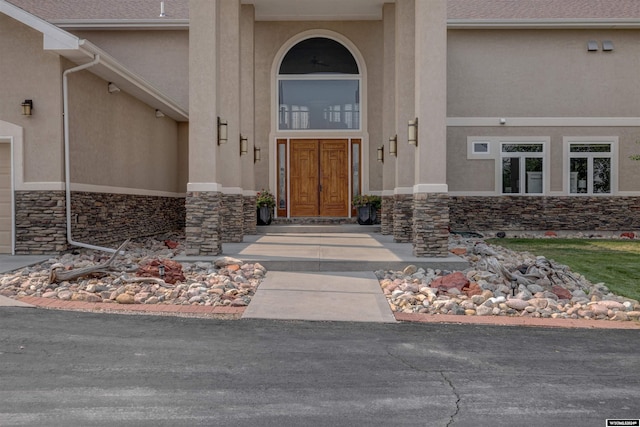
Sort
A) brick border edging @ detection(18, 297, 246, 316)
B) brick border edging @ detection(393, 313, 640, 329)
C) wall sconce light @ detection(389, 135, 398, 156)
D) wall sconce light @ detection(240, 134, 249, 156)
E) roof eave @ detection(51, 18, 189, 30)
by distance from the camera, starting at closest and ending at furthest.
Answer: brick border edging @ detection(393, 313, 640, 329) < brick border edging @ detection(18, 297, 246, 316) < wall sconce light @ detection(389, 135, 398, 156) < wall sconce light @ detection(240, 134, 249, 156) < roof eave @ detection(51, 18, 189, 30)

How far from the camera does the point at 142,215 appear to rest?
13.2 m

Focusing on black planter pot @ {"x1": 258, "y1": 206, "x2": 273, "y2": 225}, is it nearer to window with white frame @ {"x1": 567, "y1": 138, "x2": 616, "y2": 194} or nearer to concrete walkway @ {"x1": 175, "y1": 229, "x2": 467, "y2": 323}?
concrete walkway @ {"x1": 175, "y1": 229, "x2": 467, "y2": 323}

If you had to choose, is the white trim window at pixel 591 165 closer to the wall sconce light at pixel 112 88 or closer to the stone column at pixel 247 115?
the stone column at pixel 247 115

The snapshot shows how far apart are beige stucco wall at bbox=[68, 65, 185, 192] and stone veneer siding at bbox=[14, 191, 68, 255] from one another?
0.60m

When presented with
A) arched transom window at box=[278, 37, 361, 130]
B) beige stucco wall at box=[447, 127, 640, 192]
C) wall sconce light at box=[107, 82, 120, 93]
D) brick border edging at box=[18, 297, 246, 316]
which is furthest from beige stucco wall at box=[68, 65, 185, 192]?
beige stucco wall at box=[447, 127, 640, 192]

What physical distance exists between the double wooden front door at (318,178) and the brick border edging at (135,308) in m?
9.75

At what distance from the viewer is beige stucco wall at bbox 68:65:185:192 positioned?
10227 millimetres

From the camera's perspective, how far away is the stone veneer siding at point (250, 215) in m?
13.6

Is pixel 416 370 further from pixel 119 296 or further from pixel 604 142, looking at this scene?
pixel 604 142

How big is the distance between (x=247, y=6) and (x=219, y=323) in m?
10.6

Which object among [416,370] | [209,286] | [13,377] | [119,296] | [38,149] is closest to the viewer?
[13,377]

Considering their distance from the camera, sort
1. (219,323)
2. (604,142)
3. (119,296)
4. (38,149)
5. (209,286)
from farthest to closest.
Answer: (604,142) → (38,149) → (209,286) → (119,296) → (219,323)

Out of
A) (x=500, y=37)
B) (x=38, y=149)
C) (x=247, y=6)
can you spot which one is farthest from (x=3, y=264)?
(x=500, y=37)

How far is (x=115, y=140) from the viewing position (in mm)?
11789
